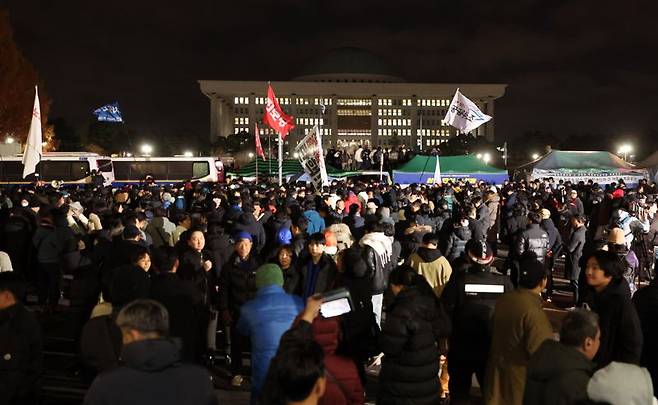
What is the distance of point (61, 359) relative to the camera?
660cm

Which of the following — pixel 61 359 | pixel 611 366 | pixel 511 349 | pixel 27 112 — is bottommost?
pixel 61 359

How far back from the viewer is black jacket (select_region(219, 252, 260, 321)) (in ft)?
18.9

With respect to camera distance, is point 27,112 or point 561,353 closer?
point 561,353

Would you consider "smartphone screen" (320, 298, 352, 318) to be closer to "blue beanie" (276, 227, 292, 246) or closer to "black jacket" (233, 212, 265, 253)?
"blue beanie" (276, 227, 292, 246)

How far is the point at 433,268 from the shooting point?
566 cm

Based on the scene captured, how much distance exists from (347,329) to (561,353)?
58.8 inches

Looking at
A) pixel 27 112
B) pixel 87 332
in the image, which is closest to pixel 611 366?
pixel 87 332

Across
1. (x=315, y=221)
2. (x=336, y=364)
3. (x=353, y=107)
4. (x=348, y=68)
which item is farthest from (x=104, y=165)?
(x=348, y=68)

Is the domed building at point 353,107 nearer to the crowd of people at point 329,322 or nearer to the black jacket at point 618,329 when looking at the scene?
the crowd of people at point 329,322

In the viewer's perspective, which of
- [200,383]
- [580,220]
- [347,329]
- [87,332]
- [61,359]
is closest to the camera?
[200,383]

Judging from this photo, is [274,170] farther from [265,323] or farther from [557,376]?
[557,376]

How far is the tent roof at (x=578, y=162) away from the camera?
72.0ft

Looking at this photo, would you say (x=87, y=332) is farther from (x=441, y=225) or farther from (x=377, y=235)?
(x=441, y=225)

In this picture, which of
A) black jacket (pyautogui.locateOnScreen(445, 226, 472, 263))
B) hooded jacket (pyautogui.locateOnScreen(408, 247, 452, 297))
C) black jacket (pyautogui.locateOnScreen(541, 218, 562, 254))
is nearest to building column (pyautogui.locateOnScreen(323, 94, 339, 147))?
black jacket (pyautogui.locateOnScreen(541, 218, 562, 254))
